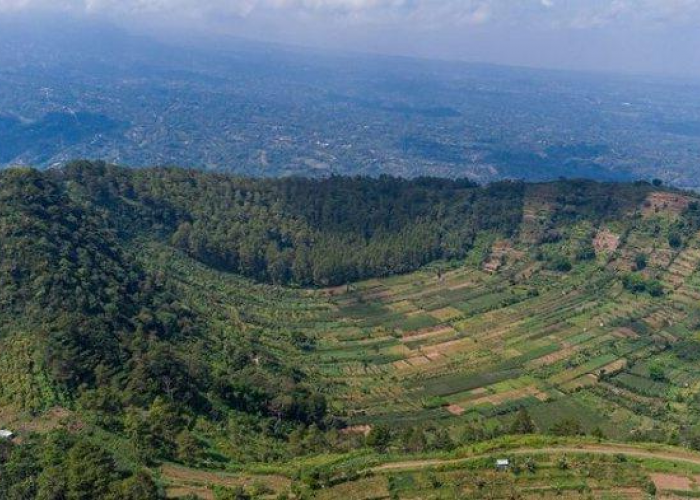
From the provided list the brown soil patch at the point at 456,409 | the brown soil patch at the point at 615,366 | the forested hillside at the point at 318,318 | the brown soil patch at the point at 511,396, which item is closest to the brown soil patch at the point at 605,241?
the forested hillside at the point at 318,318

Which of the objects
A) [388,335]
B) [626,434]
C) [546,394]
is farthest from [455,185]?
[626,434]

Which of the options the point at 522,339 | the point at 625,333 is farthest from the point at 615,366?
the point at 522,339

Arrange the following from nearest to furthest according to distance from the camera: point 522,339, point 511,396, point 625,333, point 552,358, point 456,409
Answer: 1. point 456,409
2. point 511,396
3. point 552,358
4. point 522,339
5. point 625,333

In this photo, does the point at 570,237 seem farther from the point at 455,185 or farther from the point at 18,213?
the point at 18,213

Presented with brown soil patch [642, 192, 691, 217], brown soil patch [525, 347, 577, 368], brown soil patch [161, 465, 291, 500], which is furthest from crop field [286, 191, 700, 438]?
brown soil patch [161, 465, 291, 500]

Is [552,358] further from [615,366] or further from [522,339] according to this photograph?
[615,366]

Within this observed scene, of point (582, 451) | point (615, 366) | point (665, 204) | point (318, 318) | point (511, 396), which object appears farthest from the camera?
point (665, 204)
